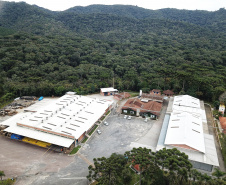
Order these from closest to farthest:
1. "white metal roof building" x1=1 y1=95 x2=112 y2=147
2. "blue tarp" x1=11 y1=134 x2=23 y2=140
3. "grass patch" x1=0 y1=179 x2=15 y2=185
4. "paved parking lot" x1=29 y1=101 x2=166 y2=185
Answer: "grass patch" x1=0 y1=179 x2=15 y2=185, "paved parking lot" x1=29 y1=101 x2=166 y2=185, "white metal roof building" x1=1 y1=95 x2=112 y2=147, "blue tarp" x1=11 y1=134 x2=23 y2=140

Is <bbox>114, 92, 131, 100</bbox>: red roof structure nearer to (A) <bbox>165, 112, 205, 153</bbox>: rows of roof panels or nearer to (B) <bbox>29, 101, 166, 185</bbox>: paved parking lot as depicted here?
(B) <bbox>29, 101, 166, 185</bbox>: paved parking lot

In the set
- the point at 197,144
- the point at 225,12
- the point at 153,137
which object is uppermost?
the point at 225,12

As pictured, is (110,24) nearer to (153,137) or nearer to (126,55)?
(126,55)

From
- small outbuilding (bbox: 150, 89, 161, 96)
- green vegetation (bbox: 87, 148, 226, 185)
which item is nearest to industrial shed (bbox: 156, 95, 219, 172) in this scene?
green vegetation (bbox: 87, 148, 226, 185)

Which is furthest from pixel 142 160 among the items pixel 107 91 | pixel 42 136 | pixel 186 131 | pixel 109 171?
pixel 107 91

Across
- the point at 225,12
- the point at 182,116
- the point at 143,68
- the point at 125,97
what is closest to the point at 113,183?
the point at 182,116

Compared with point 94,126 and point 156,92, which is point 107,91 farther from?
point 94,126
